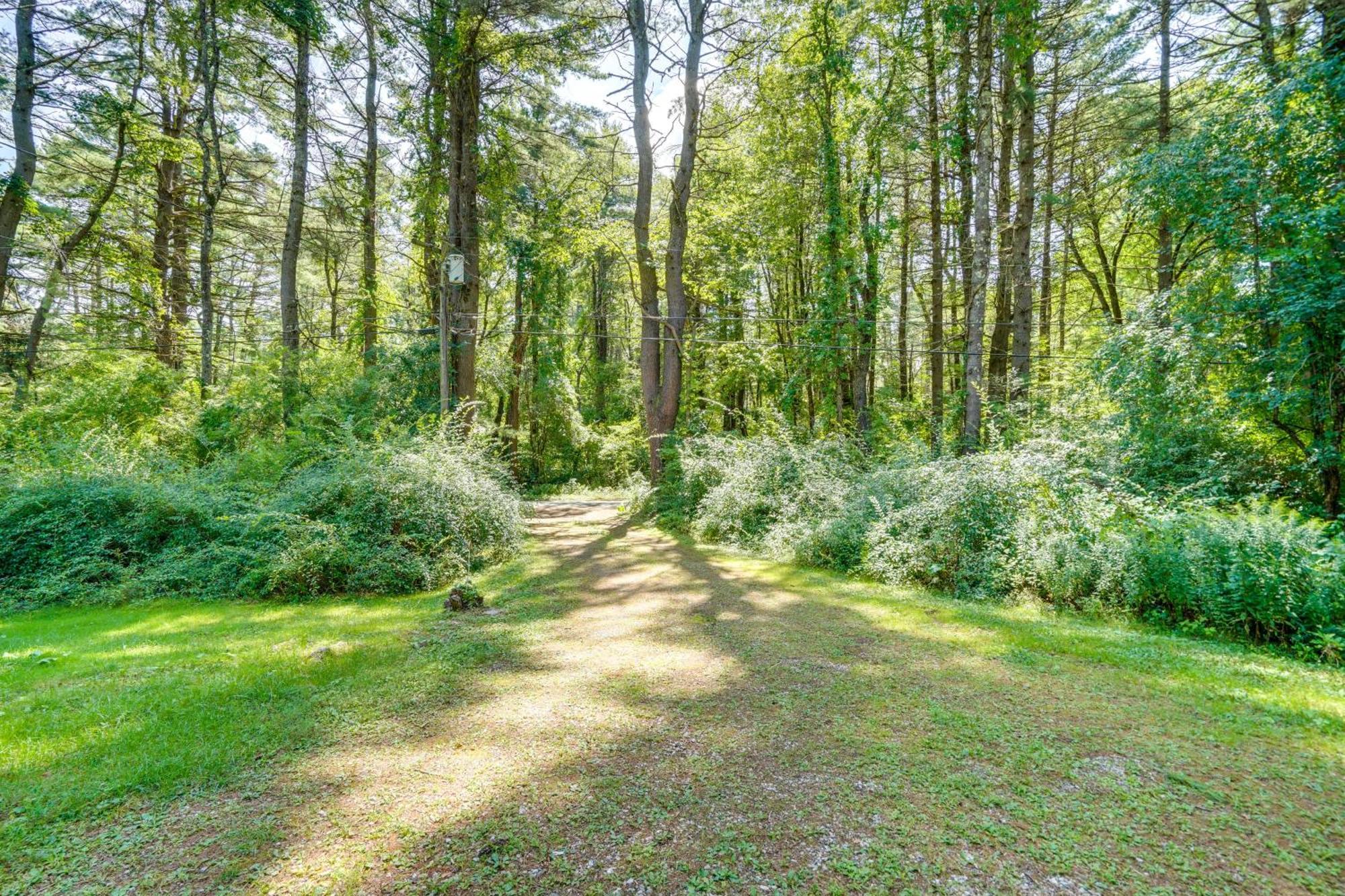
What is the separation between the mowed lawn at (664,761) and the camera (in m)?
2.04

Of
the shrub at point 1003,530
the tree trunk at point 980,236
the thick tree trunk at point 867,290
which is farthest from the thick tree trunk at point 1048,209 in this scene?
the shrub at point 1003,530

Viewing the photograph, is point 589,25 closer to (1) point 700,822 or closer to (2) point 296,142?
(2) point 296,142

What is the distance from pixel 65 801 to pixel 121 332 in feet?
52.1

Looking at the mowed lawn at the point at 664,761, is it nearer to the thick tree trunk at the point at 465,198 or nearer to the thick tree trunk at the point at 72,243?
the thick tree trunk at the point at 465,198

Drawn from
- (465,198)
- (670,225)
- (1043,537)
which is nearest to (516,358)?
(465,198)

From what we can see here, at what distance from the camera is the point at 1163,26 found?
11352 mm

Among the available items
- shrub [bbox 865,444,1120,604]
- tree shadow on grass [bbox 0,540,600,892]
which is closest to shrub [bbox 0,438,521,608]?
tree shadow on grass [bbox 0,540,600,892]

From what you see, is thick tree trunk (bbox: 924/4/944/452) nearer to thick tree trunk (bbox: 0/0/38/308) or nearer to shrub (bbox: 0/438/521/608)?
shrub (bbox: 0/438/521/608)

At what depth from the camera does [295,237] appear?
11.9 metres

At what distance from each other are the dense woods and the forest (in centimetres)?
7

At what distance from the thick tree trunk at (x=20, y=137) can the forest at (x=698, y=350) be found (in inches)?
3.5

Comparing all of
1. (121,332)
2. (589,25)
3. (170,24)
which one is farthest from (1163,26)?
(121,332)

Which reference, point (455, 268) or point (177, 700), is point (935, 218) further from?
point (177, 700)

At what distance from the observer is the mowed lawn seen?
2045mm
